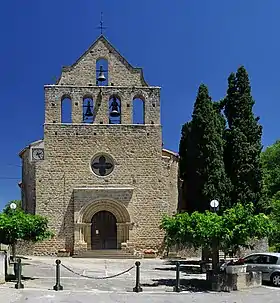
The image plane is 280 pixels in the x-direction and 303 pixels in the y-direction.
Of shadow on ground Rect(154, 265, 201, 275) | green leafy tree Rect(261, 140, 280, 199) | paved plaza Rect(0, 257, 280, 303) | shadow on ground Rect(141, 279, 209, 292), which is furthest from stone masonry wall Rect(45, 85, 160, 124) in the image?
green leafy tree Rect(261, 140, 280, 199)

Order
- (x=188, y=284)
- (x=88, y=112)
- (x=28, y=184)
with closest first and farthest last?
(x=188, y=284)
(x=88, y=112)
(x=28, y=184)

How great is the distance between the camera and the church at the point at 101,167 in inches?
1254

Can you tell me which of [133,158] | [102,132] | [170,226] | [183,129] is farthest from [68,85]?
[170,226]

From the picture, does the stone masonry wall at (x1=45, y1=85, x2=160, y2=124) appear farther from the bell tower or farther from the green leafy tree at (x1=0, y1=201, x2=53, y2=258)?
the green leafy tree at (x1=0, y1=201, x2=53, y2=258)

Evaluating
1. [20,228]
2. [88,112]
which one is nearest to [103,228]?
[88,112]

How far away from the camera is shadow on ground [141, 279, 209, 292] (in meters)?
18.4

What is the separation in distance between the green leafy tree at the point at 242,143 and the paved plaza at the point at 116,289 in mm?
7375

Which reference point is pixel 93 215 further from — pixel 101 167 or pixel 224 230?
pixel 224 230

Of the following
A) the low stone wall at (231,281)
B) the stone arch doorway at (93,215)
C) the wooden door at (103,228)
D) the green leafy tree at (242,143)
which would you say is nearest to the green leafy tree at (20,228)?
the low stone wall at (231,281)

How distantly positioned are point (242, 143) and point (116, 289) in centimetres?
1554

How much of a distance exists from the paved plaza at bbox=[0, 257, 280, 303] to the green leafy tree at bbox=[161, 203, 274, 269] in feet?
5.32

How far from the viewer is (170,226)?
62.8ft

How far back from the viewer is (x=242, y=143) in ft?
102

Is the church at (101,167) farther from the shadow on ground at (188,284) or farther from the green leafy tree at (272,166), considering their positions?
the green leafy tree at (272,166)
